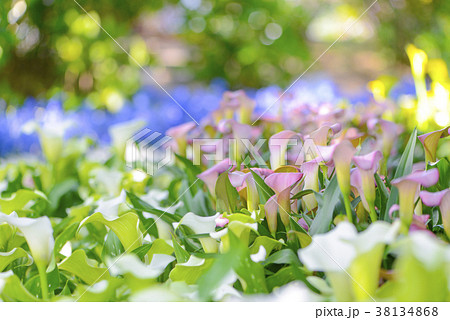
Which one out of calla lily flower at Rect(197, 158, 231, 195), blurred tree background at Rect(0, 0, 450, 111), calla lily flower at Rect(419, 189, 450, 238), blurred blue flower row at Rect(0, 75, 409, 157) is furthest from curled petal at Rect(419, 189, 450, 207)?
blurred tree background at Rect(0, 0, 450, 111)

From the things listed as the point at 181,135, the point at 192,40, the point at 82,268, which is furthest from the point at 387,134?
the point at 192,40

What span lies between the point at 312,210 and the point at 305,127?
1.30ft

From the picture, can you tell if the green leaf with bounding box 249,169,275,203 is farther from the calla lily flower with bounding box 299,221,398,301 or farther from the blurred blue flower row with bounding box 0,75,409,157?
the blurred blue flower row with bounding box 0,75,409,157

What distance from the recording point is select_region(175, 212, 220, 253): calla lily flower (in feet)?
1.62

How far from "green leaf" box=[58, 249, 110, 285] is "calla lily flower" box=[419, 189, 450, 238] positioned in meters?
0.32

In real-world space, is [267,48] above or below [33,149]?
above

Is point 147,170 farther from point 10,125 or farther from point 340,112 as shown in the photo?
point 10,125

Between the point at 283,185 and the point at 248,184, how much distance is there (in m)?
0.06

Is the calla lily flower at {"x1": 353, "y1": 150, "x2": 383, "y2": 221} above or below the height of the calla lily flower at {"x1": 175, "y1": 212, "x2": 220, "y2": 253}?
above

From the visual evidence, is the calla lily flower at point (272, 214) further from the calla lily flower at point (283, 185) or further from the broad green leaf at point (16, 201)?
the broad green leaf at point (16, 201)

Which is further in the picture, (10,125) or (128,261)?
(10,125)

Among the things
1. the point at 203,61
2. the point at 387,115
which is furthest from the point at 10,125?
the point at 203,61

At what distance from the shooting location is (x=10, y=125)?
1.54 m

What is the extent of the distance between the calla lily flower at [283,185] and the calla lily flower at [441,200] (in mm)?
117
